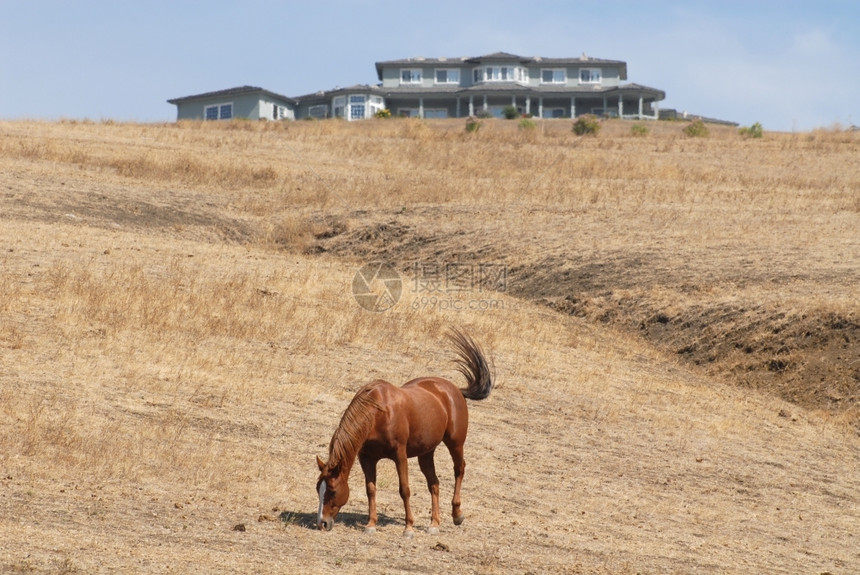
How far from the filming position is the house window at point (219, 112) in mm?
97500

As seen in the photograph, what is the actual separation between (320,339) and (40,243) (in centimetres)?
1085

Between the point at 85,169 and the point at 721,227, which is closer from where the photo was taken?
the point at 721,227

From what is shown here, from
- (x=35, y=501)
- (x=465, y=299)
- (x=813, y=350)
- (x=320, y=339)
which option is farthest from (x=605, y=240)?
(x=35, y=501)

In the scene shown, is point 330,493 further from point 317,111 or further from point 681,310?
point 317,111

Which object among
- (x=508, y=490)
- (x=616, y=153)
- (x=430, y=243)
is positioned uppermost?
(x=616, y=153)

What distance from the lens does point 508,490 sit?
15.5 metres

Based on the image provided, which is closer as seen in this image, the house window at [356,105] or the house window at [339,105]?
the house window at [356,105]

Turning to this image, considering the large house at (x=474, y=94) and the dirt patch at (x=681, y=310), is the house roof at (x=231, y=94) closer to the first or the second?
the large house at (x=474, y=94)

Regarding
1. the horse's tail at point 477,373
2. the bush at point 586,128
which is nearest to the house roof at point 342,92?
the bush at point 586,128

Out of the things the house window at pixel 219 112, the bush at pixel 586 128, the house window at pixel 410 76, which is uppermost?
the house window at pixel 410 76

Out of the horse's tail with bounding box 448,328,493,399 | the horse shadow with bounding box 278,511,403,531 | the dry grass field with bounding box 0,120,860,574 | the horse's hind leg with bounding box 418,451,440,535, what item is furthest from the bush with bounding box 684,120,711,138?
the horse shadow with bounding box 278,511,403,531

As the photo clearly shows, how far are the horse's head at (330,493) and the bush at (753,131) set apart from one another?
192ft

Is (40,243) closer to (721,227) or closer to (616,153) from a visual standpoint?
(721,227)

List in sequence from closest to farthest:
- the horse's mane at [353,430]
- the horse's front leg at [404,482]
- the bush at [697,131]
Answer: the horse's mane at [353,430], the horse's front leg at [404,482], the bush at [697,131]
